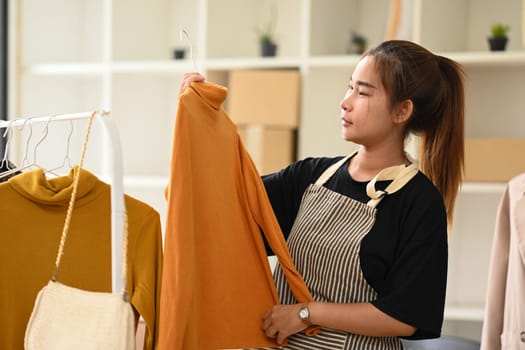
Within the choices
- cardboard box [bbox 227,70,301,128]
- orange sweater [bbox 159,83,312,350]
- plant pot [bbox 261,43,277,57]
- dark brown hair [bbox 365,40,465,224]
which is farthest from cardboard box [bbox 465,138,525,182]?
orange sweater [bbox 159,83,312,350]

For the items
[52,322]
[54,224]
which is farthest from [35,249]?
[52,322]

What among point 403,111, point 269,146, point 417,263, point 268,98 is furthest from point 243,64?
point 417,263

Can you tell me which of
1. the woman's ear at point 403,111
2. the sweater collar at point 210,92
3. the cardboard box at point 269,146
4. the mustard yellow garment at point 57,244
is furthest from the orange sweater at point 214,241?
the cardboard box at point 269,146

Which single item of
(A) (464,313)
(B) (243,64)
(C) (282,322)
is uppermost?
(B) (243,64)

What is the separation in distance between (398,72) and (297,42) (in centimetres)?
164

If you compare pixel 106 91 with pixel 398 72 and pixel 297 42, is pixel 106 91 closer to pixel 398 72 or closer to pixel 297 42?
pixel 297 42

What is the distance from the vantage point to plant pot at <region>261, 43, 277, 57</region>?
314 cm

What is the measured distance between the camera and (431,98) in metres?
1.75

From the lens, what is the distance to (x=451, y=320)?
3.19 meters

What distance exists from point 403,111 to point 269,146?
1222 millimetres

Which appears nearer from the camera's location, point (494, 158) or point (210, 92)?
point (210, 92)

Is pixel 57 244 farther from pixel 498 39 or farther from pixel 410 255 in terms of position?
pixel 498 39

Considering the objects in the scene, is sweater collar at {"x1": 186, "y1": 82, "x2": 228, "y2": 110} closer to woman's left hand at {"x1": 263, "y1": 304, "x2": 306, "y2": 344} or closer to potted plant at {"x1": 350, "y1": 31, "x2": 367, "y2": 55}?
woman's left hand at {"x1": 263, "y1": 304, "x2": 306, "y2": 344}

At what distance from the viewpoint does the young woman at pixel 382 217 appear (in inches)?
64.0
